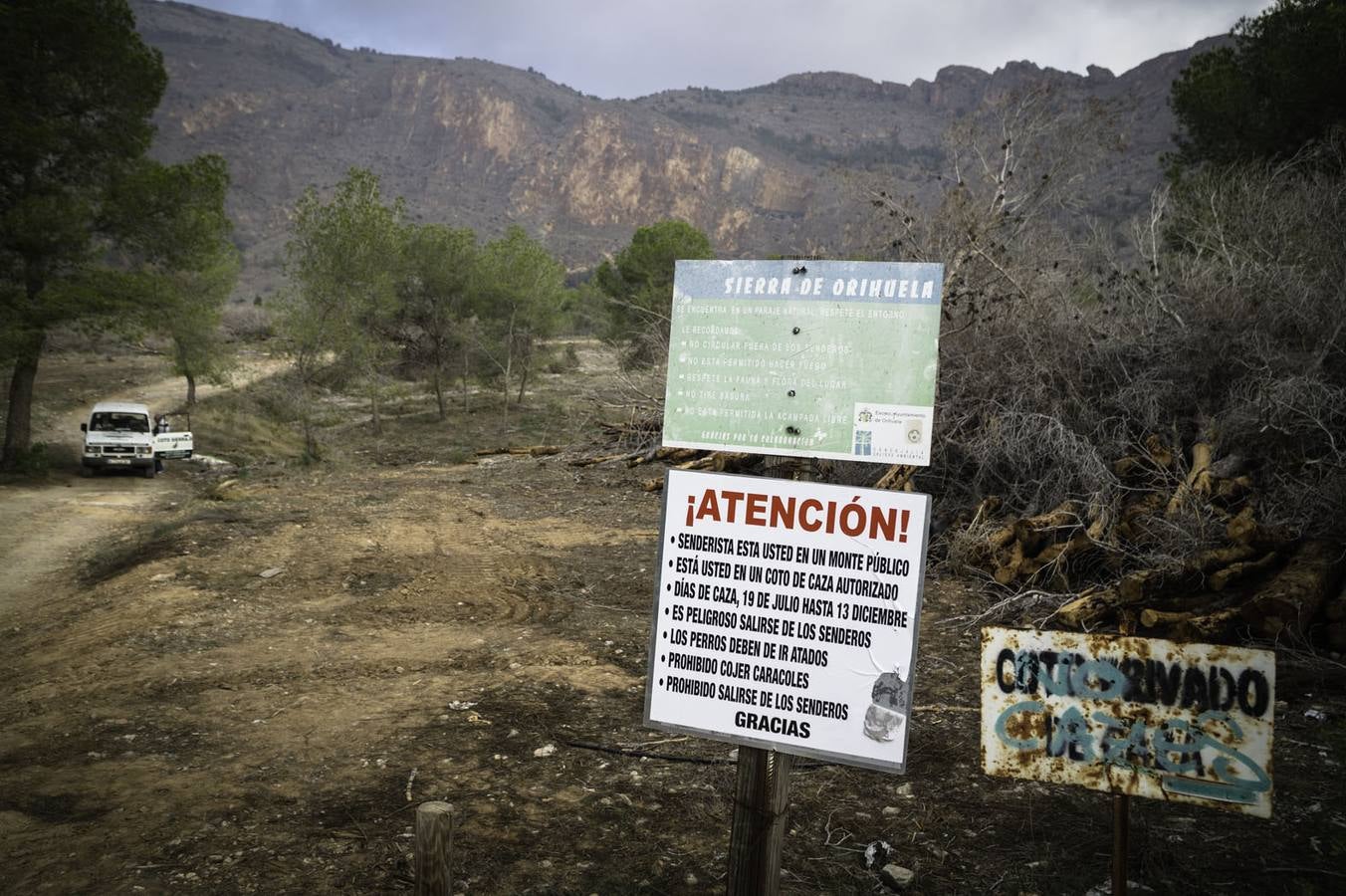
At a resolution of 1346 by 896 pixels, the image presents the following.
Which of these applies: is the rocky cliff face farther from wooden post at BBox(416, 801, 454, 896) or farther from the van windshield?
wooden post at BBox(416, 801, 454, 896)

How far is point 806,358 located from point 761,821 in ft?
5.37

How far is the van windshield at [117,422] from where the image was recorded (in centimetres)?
1772

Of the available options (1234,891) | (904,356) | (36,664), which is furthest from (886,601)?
(36,664)

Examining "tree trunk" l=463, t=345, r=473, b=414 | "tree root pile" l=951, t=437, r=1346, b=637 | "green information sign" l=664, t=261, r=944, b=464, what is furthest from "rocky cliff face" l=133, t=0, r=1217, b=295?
"green information sign" l=664, t=261, r=944, b=464

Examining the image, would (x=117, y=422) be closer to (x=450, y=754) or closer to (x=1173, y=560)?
(x=450, y=754)

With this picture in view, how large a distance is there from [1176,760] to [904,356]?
4.91 ft

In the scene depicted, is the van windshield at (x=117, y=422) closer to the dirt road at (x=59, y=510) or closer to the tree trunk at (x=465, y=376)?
the dirt road at (x=59, y=510)

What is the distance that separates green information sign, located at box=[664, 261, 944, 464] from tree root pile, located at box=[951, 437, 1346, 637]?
14.8 feet

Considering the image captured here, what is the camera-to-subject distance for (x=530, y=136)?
5541 inches

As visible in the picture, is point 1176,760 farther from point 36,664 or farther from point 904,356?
point 36,664

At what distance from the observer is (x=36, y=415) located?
2322 cm


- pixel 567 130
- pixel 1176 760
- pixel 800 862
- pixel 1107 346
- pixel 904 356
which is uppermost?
pixel 567 130

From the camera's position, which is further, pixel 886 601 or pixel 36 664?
pixel 36 664

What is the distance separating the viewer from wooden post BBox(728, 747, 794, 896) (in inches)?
114
